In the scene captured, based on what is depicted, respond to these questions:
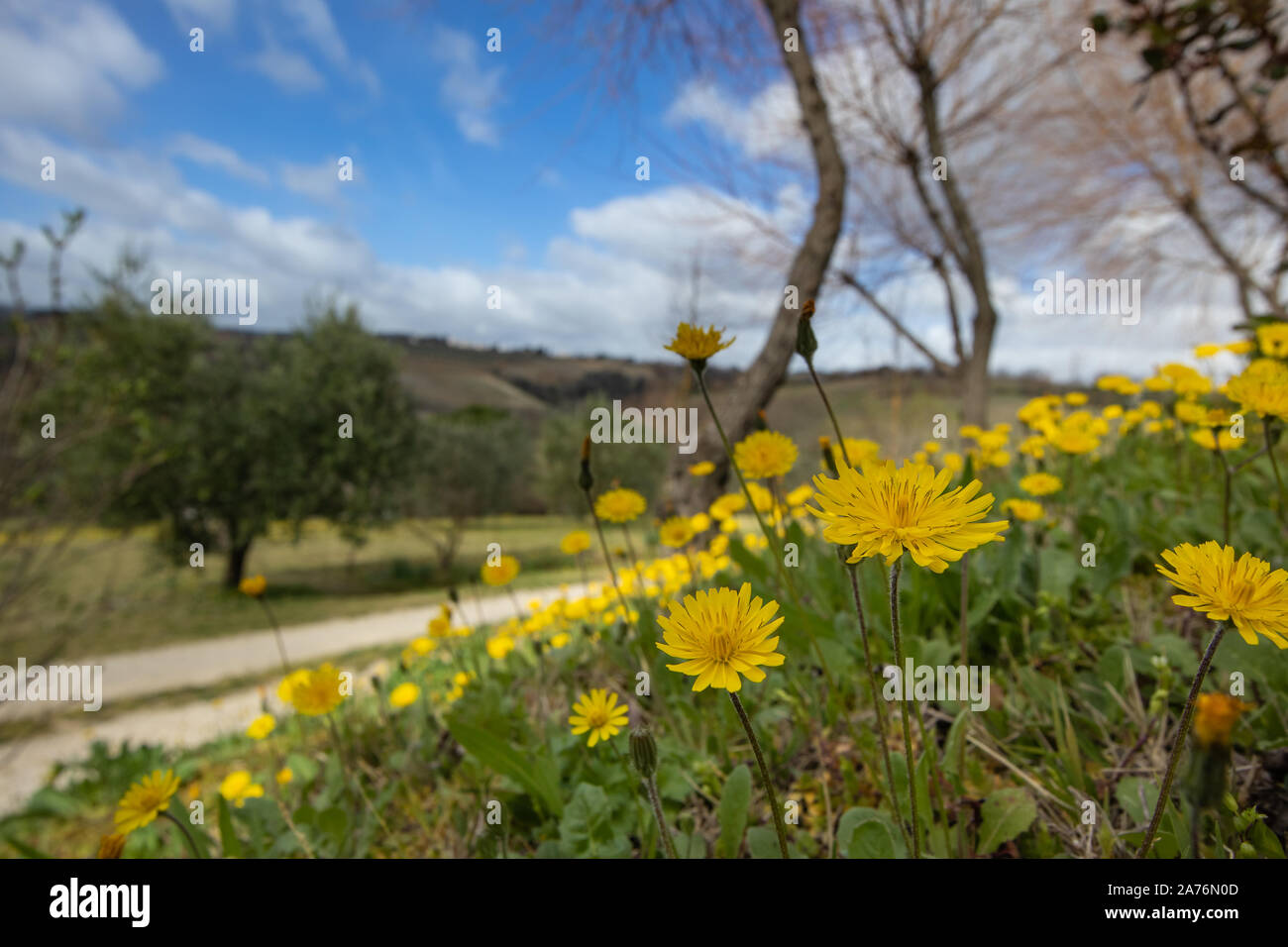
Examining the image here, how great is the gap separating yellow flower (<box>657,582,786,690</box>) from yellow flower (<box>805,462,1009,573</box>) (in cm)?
11

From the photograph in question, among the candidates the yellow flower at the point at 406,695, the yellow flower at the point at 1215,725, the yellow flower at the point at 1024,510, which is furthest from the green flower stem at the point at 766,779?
the yellow flower at the point at 406,695

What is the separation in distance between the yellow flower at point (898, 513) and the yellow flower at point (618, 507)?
973 mm

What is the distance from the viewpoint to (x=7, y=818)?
323 cm

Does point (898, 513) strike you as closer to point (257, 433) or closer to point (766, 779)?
point (766, 779)

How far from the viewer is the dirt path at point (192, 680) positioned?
20.3 ft

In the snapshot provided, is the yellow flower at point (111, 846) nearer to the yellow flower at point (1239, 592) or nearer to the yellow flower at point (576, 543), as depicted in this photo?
the yellow flower at point (576, 543)

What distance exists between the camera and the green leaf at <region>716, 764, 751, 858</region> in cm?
110

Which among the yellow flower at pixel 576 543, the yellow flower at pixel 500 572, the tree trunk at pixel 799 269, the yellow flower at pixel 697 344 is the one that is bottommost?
the yellow flower at pixel 500 572

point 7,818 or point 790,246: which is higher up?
point 790,246

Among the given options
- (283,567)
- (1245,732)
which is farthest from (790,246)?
(283,567)
